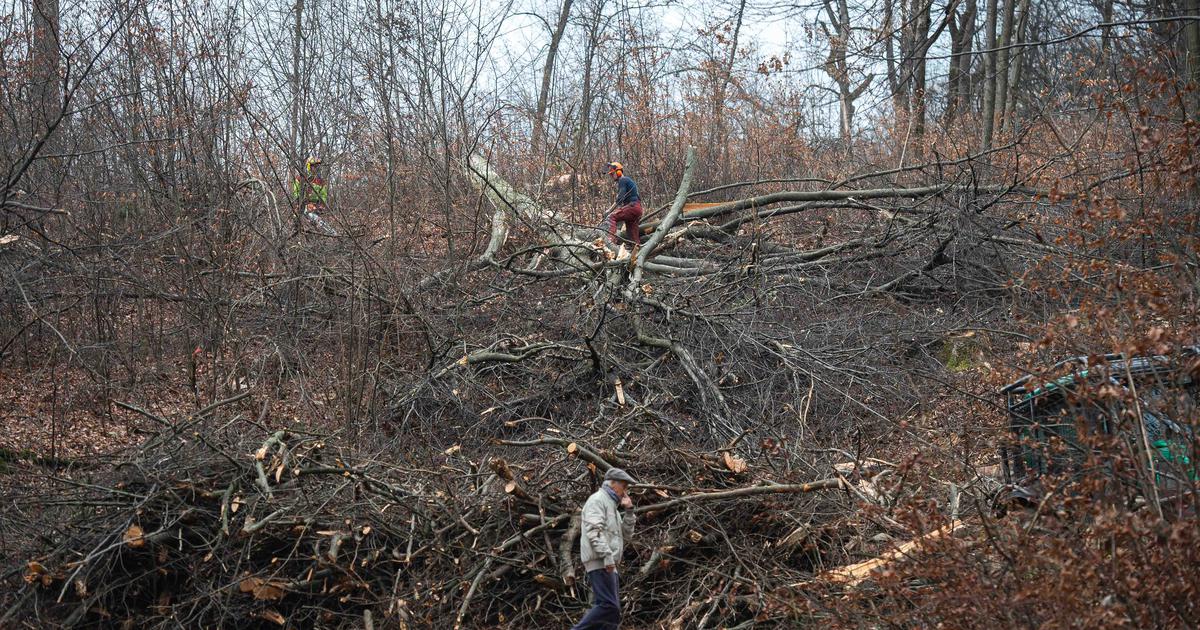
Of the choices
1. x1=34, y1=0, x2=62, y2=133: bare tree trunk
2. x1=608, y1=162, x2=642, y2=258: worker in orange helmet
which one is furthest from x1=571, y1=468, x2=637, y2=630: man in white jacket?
x1=34, y1=0, x2=62, y2=133: bare tree trunk

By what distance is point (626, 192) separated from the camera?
39.9 feet

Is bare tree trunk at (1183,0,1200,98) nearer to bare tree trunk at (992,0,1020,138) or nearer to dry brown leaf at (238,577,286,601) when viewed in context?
bare tree trunk at (992,0,1020,138)

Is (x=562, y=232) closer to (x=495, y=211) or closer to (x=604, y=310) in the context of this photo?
(x=495, y=211)

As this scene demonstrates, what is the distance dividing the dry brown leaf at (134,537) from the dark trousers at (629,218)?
7015 millimetres

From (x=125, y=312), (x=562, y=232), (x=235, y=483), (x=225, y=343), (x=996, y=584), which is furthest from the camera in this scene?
(x=562, y=232)

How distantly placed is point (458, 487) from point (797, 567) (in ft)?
8.22

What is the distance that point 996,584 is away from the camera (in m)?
3.86

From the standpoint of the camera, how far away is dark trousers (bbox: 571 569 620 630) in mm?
5535

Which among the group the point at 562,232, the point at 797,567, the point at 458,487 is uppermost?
the point at 562,232

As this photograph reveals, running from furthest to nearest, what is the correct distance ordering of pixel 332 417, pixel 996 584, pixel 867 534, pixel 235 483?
1. pixel 332 417
2. pixel 235 483
3. pixel 867 534
4. pixel 996 584

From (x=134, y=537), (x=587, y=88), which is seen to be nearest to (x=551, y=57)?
Answer: (x=587, y=88)

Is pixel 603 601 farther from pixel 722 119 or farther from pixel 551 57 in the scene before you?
pixel 551 57

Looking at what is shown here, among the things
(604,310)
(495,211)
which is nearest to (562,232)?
(495,211)

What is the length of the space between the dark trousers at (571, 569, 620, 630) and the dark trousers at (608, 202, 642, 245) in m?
6.94
